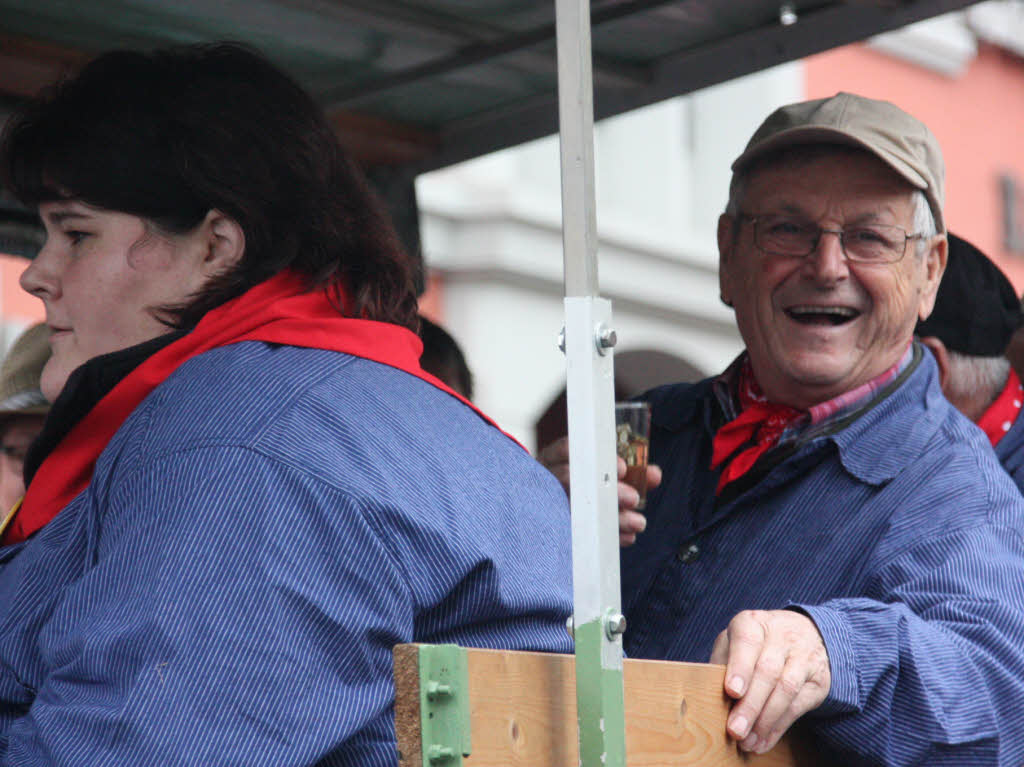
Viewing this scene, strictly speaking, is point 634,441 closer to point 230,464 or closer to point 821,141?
point 821,141

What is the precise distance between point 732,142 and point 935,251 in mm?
8976

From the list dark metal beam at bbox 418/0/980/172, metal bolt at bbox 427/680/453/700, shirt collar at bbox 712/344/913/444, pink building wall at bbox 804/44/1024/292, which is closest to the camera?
metal bolt at bbox 427/680/453/700

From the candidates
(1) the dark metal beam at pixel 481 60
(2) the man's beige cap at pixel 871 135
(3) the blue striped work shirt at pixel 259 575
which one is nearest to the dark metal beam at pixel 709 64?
(1) the dark metal beam at pixel 481 60

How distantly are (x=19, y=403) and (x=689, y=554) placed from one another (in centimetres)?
167

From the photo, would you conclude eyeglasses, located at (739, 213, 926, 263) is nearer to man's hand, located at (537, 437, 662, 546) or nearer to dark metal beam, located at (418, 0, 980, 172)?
man's hand, located at (537, 437, 662, 546)

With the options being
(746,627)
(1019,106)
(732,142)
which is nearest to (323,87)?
(746,627)

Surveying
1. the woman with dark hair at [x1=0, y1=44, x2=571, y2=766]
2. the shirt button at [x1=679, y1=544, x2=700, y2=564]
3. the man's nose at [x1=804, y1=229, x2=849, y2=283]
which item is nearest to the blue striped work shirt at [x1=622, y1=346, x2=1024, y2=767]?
the shirt button at [x1=679, y1=544, x2=700, y2=564]

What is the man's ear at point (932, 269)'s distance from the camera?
302cm

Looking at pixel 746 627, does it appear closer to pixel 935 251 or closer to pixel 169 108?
pixel 169 108

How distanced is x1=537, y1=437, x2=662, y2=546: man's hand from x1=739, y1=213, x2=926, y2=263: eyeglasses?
18.4 inches

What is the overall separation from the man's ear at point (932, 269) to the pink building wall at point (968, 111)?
912 centimetres

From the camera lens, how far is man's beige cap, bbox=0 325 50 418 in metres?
3.49

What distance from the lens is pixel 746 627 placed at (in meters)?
1.94

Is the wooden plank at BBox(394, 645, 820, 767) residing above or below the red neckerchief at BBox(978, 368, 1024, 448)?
below
